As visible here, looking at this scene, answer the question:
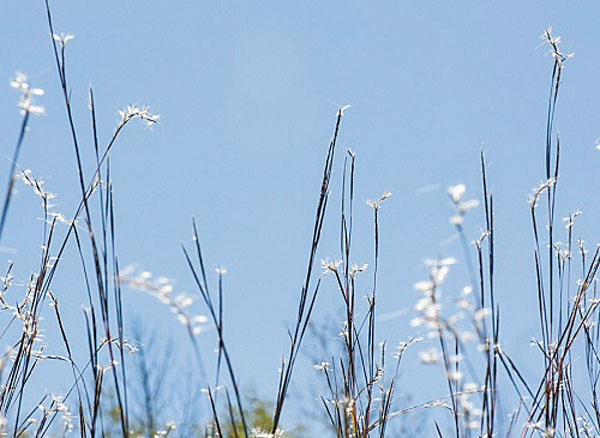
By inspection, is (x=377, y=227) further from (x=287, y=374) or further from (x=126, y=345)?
(x=126, y=345)

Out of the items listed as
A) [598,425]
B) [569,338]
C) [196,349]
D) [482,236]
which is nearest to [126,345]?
[196,349]

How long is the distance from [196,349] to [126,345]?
34cm

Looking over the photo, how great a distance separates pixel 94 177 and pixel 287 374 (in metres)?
0.45

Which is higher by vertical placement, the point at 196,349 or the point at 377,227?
the point at 377,227

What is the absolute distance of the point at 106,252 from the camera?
1277 millimetres

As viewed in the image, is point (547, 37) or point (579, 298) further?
point (547, 37)

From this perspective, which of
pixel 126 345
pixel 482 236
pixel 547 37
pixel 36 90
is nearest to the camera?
pixel 36 90

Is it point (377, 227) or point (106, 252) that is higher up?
point (377, 227)

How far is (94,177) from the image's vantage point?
1399mm

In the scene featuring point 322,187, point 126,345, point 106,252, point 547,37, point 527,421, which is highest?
point 547,37

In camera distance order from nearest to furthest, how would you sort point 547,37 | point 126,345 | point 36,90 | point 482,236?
point 36,90 < point 482,236 < point 126,345 < point 547,37

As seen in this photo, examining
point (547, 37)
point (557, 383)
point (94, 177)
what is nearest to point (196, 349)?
point (94, 177)

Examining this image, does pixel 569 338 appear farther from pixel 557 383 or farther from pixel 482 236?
pixel 482 236

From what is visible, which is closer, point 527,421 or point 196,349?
point 196,349
